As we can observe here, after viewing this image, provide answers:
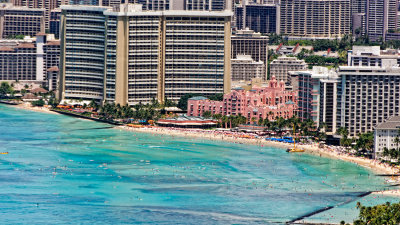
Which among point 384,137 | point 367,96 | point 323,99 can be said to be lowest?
point 384,137

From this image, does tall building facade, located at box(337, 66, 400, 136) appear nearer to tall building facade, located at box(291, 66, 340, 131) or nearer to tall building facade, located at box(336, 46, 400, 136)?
tall building facade, located at box(336, 46, 400, 136)

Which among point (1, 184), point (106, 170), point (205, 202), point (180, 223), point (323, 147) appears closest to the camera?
point (180, 223)

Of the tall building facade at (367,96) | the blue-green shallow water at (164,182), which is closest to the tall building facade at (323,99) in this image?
the tall building facade at (367,96)

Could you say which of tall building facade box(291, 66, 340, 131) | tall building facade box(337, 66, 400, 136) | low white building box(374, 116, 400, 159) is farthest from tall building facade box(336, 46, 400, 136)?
low white building box(374, 116, 400, 159)

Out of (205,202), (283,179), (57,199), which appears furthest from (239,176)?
(57,199)

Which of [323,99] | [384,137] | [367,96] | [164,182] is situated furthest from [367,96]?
[164,182]

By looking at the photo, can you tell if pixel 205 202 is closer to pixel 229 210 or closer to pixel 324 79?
pixel 229 210

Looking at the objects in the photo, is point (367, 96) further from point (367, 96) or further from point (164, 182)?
point (164, 182)
